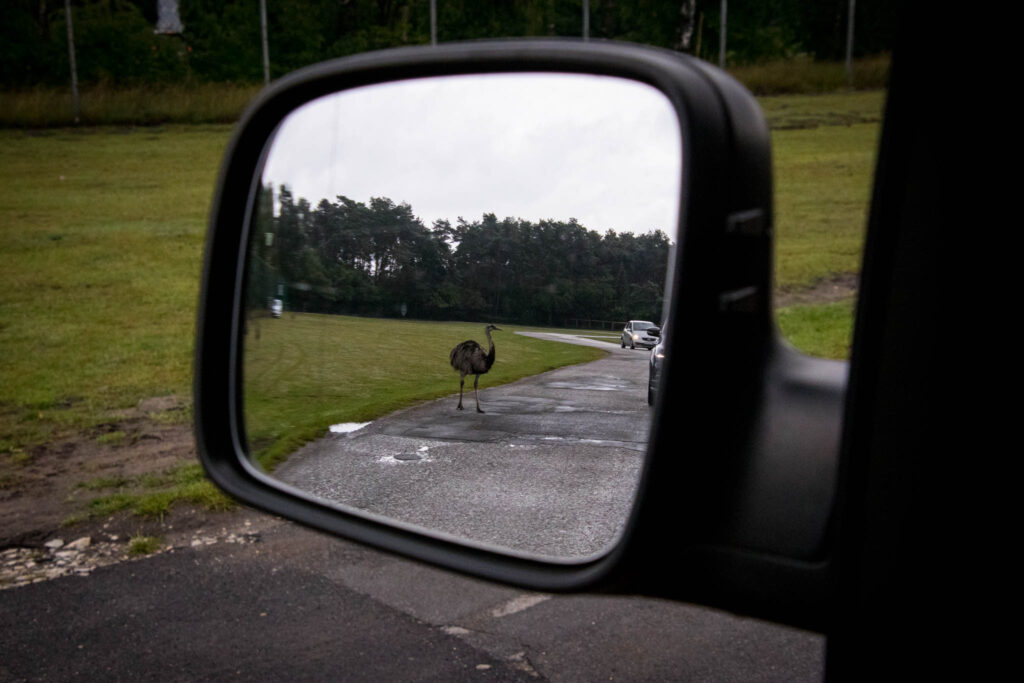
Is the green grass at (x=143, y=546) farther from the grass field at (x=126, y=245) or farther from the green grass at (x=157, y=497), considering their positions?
the grass field at (x=126, y=245)

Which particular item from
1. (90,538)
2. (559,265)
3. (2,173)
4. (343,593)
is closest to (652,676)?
(343,593)

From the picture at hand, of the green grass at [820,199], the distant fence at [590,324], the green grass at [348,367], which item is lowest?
the green grass at [820,199]

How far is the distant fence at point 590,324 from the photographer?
107 centimetres

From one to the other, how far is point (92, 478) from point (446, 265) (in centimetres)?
460

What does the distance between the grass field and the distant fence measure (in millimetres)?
133

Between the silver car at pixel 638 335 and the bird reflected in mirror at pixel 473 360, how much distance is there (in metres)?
0.18

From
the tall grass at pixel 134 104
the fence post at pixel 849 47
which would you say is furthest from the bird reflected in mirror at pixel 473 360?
the tall grass at pixel 134 104

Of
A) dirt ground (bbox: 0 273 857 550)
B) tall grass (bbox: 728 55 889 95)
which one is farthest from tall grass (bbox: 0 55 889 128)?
dirt ground (bbox: 0 273 857 550)

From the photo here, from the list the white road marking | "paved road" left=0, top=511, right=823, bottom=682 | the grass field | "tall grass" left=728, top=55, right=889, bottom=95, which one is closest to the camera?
"paved road" left=0, top=511, right=823, bottom=682

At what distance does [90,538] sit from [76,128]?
22502 mm

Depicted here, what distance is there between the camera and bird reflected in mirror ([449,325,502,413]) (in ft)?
3.84

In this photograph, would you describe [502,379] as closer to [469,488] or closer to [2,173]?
[469,488]

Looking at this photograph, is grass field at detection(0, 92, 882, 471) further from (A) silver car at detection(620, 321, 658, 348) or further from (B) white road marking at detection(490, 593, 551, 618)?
(B) white road marking at detection(490, 593, 551, 618)

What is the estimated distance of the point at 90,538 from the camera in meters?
4.38
